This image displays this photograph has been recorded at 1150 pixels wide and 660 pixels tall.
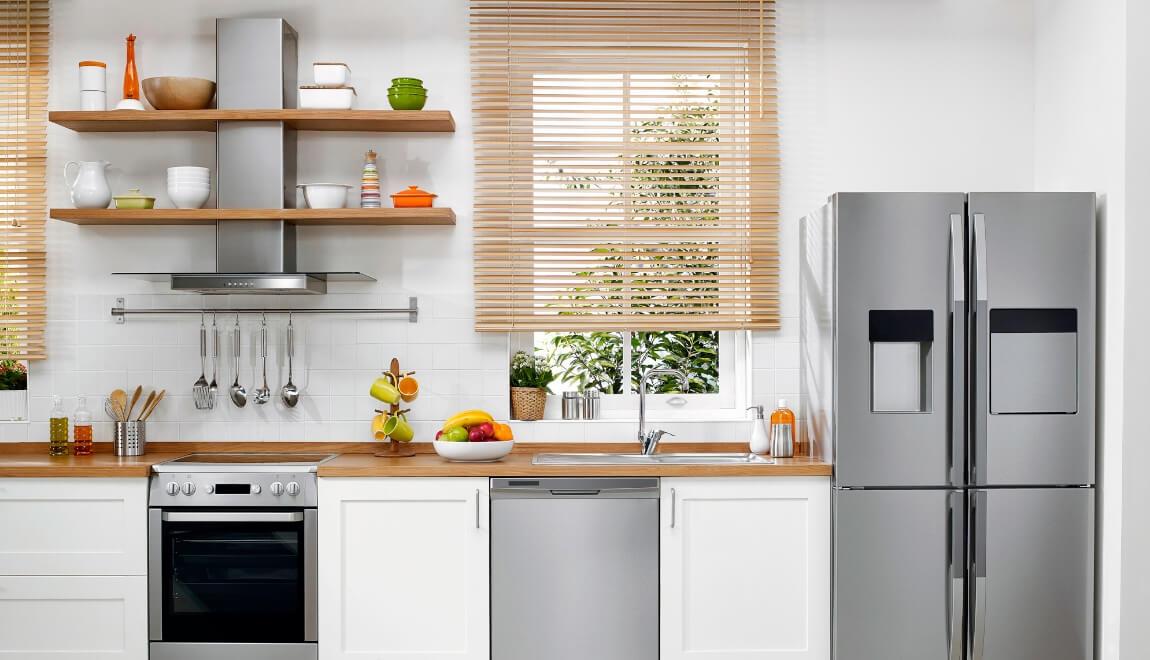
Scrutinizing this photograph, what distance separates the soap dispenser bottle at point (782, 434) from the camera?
350 centimetres

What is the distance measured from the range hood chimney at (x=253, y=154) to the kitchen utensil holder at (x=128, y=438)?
0.60 meters

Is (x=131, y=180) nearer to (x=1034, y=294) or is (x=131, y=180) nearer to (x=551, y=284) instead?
(x=551, y=284)

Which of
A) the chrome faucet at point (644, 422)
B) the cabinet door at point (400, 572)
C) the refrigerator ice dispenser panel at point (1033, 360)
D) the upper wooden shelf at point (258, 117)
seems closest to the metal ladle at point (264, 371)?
the cabinet door at point (400, 572)

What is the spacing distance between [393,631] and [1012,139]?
305cm

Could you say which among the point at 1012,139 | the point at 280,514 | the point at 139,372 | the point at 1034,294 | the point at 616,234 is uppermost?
the point at 1012,139

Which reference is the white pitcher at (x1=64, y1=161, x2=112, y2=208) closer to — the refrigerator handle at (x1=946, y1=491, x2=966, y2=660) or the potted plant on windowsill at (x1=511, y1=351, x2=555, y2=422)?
the potted plant on windowsill at (x1=511, y1=351, x2=555, y2=422)

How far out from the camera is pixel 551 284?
370cm

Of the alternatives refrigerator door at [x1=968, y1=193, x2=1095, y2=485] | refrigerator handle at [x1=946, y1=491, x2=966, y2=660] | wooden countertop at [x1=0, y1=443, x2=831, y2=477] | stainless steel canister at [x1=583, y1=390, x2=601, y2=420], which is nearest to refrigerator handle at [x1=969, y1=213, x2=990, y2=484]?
refrigerator door at [x1=968, y1=193, x2=1095, y2=485]

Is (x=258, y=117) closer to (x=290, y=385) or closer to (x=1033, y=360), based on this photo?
(x=290, y=385)

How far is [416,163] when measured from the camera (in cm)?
375

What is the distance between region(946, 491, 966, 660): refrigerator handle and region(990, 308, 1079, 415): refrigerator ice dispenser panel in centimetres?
35

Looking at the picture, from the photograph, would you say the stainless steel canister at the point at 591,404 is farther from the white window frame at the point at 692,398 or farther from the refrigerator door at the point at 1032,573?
the refrigerator door at the point at 1032,573

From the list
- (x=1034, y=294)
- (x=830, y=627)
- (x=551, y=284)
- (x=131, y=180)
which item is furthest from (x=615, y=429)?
(x=131, y=180)

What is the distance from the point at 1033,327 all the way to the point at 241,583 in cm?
280
